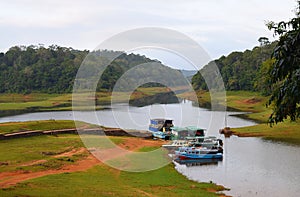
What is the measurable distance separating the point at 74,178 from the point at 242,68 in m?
115

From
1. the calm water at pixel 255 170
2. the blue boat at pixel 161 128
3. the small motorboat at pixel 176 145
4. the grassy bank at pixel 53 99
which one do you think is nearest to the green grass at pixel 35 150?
the small motorboat at pixel 176 145

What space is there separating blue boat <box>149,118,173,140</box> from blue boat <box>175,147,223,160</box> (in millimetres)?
12028

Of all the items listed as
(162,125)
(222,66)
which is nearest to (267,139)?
(162,125)

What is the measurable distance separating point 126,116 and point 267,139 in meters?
30.3

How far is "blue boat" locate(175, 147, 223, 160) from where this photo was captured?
35.0 metres

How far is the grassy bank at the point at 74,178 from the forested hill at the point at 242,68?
9200 cm

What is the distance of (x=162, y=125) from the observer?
164ft

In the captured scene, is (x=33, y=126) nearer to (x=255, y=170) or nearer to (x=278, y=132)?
(x=255, y=170)

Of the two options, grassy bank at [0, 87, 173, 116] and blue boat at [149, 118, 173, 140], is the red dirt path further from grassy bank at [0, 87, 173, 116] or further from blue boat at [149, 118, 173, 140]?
grassy bank at [0, 87, 173, 116]

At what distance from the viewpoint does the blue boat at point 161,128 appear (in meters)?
47.8

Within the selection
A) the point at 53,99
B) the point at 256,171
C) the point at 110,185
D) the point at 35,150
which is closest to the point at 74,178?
the point at 110,185

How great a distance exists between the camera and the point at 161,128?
50.2 metres

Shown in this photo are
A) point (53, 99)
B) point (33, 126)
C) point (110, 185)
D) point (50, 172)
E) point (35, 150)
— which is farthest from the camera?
point (53, 99)

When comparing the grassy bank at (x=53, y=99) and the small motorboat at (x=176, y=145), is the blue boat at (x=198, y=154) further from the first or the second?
the grassy bank at (x=53, y=99)
